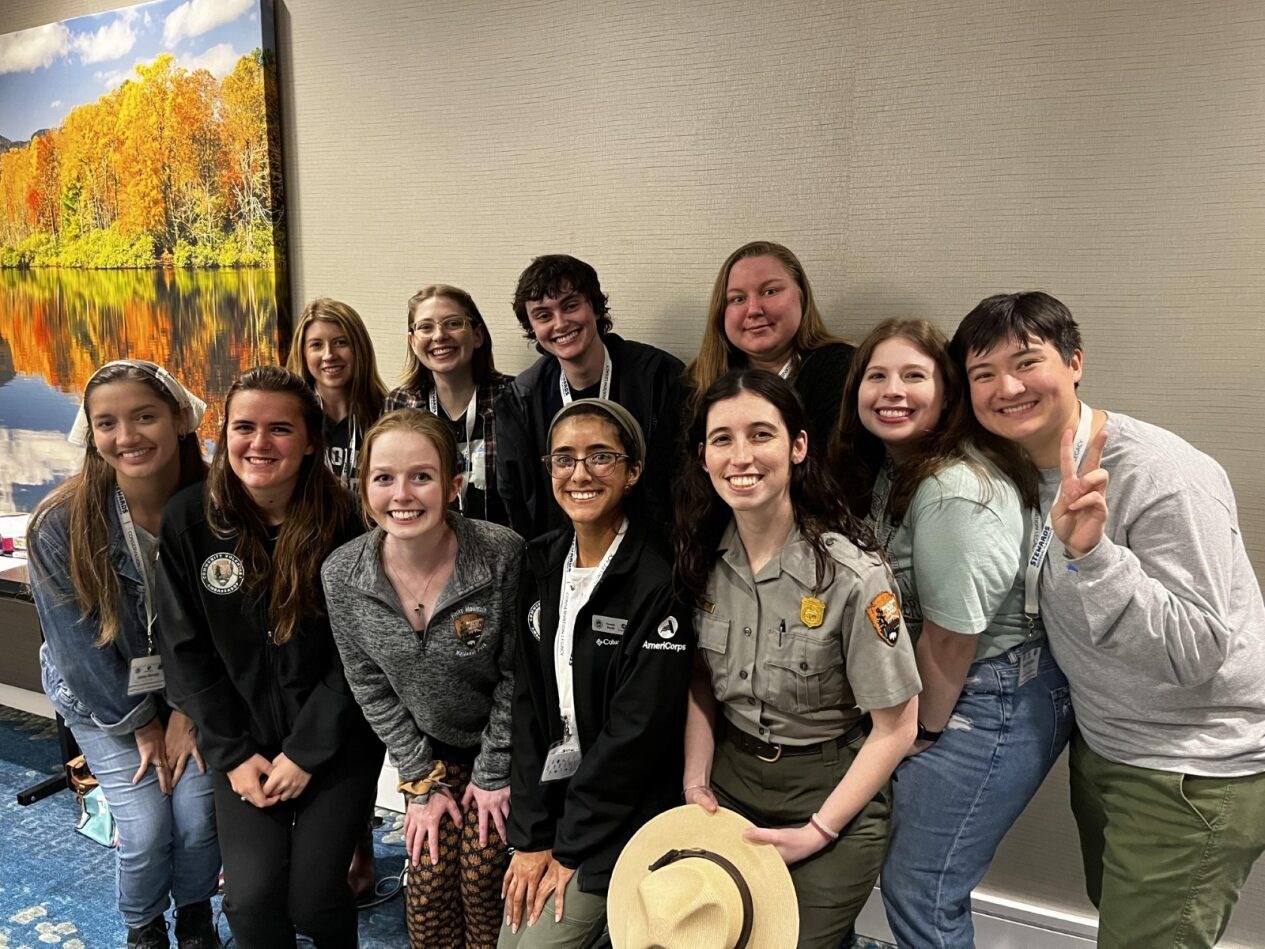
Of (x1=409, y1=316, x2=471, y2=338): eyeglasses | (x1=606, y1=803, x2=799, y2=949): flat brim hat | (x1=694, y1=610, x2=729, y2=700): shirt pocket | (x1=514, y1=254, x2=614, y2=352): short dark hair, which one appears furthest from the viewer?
(x1=409, y1=316, x2=471, y2=338): eyeglasses

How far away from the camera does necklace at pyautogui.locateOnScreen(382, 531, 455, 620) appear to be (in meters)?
1.83

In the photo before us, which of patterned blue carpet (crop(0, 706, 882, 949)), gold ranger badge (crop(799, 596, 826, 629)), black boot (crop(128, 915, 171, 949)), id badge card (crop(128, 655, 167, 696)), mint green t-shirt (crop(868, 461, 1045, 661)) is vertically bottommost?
patterned blue carpet (crop(0, 706, 882, 949))

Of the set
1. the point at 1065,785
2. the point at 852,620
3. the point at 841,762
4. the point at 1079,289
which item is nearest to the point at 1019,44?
the point at 1079,289

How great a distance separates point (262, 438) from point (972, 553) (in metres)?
1.58

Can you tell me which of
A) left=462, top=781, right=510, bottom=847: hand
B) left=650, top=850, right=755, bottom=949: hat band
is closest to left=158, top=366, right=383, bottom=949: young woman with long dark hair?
left=462, top=781, right=510, bottom=847: hand

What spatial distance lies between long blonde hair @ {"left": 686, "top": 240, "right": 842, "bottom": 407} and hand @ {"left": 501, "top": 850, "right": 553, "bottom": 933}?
1.11 metres

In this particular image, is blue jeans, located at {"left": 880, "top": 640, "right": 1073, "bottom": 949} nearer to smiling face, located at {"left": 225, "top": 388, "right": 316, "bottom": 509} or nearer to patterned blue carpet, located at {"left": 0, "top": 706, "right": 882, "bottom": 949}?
patterned blue carpet, located at {"left": 0, "top": 706, "right": 882, "bottom": 949}

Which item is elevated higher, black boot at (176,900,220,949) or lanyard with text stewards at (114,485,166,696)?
lanyard with text stewards at (114,485,166,696)

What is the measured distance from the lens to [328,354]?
2.43 meters

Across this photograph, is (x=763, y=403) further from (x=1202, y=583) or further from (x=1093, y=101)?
(x=1093, y=101)

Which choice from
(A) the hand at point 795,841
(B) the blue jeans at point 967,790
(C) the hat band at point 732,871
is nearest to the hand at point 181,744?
(C) the hat band at point 732,871

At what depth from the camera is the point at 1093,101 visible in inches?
72.8

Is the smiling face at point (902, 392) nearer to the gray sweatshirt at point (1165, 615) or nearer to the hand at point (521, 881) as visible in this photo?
the gray sweatshirt at point (1165, 615)

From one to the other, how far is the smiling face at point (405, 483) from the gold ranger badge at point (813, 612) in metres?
0.85
